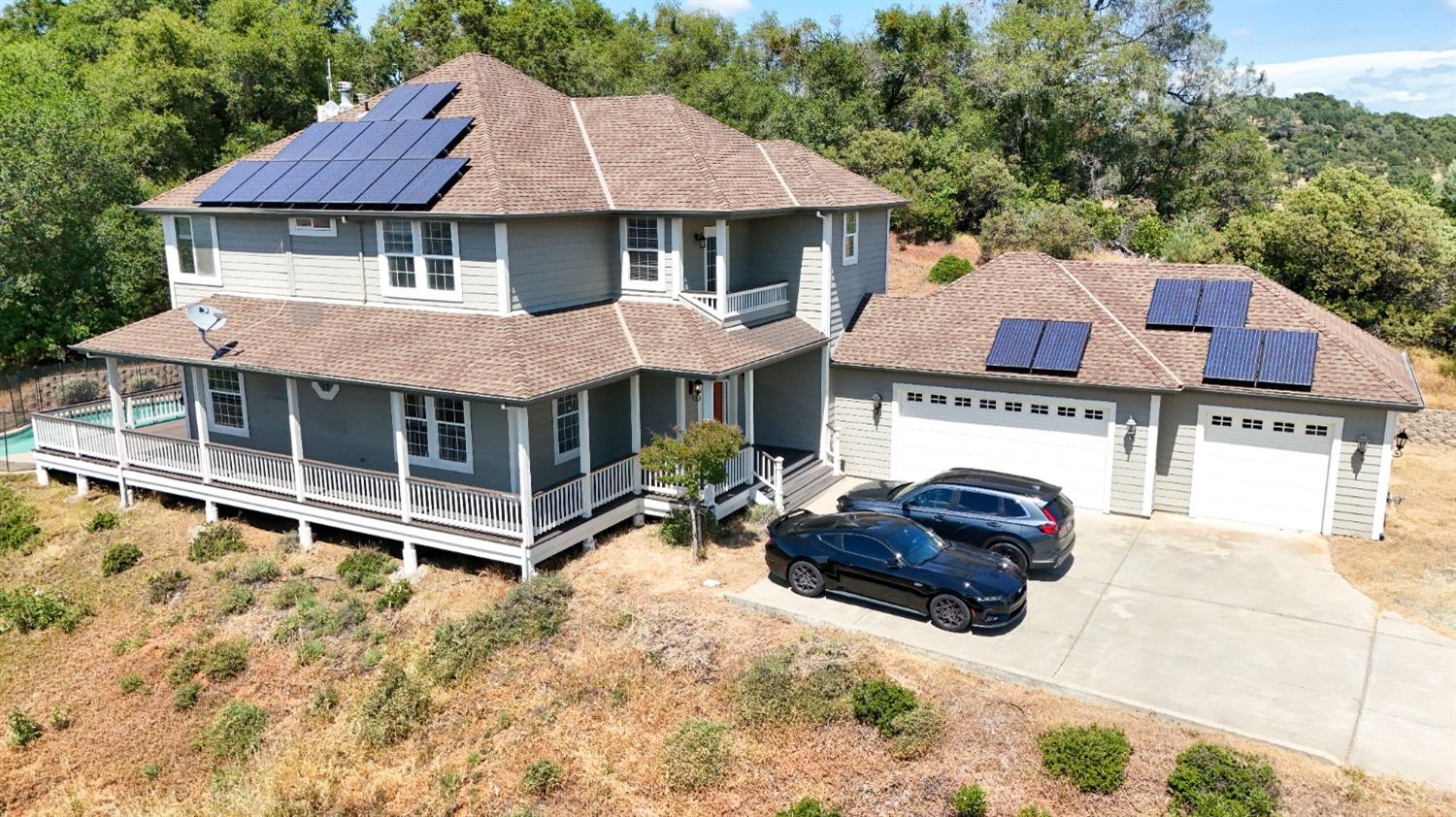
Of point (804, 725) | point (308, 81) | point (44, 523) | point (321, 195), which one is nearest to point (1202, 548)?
point (804, 725)

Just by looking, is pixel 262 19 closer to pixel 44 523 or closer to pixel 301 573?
pixel 44 523

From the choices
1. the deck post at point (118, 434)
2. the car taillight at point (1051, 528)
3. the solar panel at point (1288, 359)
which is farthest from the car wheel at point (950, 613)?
the deck post at point (118, 434)

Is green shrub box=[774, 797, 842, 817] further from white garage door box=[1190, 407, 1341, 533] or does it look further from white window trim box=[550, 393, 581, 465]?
white garage door box=[1190, 407, 1341, 533]

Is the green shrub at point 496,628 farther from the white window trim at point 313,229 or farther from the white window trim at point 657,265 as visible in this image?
the white window trim at point 313,229

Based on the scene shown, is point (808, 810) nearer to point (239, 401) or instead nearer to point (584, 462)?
point (584, 462)

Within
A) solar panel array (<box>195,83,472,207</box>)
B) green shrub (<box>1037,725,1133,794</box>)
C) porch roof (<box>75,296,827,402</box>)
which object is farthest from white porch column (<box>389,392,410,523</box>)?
Answer: green shrub (<box>1037,725,1133,794</box>)

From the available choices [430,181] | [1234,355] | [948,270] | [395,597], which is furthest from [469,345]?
[948,270]
